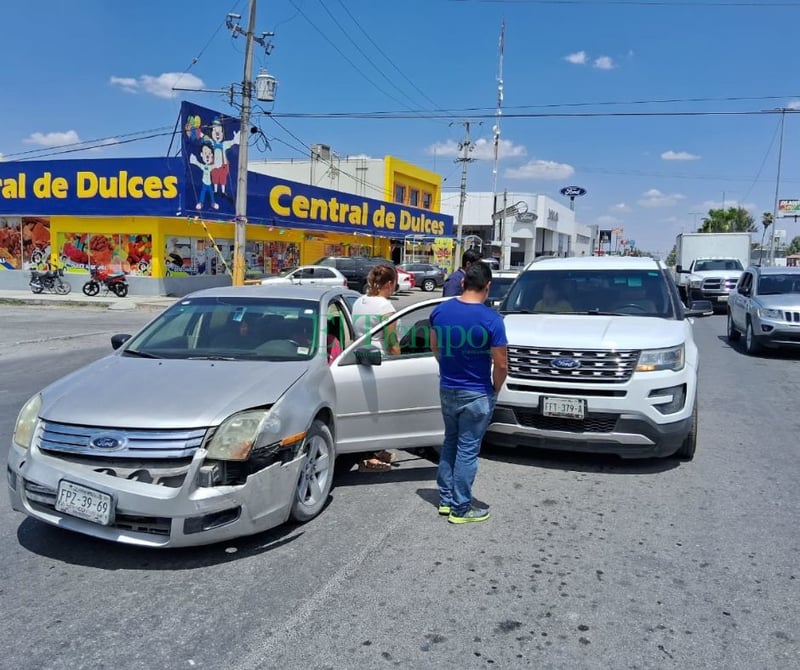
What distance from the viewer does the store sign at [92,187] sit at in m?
23.8

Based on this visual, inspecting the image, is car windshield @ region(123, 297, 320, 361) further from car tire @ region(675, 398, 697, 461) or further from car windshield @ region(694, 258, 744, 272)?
car windshield @ region(694, 258, 744, 272)

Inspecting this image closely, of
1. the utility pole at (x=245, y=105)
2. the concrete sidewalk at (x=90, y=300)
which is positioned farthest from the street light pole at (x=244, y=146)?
the concrete sidewalk at (x=90, y=300)

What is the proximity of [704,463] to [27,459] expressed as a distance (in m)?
5.33

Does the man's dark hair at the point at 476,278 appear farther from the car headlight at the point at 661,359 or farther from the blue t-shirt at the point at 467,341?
the car headlight at the point at 661,359

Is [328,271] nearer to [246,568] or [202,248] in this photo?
[202,248]

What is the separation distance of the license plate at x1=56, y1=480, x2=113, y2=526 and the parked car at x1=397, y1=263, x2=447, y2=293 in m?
30.7

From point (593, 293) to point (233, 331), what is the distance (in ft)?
12.6

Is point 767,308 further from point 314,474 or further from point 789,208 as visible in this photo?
point 789,208

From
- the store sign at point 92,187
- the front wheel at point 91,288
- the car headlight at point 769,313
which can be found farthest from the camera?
the front wheel at point 91,288

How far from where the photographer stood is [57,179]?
25.6 m

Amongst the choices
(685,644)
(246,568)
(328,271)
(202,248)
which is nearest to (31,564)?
(246,568)

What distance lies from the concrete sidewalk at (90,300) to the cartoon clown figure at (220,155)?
4.77 meters

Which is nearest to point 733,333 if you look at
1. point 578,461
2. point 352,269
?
point 578,461

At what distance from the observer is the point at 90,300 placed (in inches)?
925
